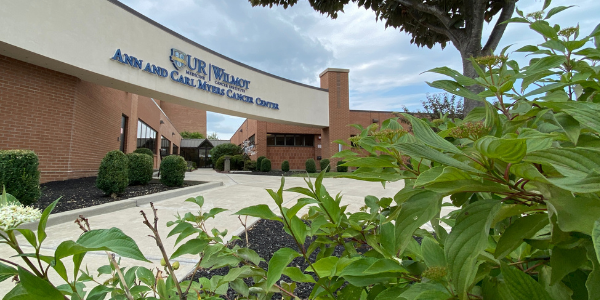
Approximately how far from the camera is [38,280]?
48 centimetres

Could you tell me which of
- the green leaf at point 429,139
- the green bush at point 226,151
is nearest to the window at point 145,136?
the green bush at point 226,151

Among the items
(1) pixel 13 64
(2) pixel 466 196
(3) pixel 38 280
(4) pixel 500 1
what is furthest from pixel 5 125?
(4) pixel 500 1

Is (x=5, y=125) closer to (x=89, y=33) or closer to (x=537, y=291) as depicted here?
(x=89, y=33)

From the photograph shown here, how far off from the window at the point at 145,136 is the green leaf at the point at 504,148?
19.2 metres

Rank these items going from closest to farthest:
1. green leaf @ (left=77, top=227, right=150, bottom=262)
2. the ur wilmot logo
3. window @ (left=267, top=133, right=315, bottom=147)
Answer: green leaf @ (left=77, top=227, right=150, bottom=262) → the ur wilmot logo → window @ (left=267, top=133, right=315, bottom=147)

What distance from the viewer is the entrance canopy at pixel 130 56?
729 centimetres

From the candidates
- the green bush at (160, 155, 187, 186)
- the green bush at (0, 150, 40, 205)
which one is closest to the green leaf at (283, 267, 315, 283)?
the green bush at (0, 150, 40, 205)

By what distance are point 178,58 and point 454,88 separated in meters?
13.1

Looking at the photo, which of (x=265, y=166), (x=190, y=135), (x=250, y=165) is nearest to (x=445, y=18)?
(x=265, y=166)

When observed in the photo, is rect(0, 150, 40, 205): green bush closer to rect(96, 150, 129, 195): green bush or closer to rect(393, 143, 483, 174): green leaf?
rect(96, 150, 129, 195): green bush

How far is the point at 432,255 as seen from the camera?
2.15 feet

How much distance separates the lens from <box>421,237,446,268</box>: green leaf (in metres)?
0.64

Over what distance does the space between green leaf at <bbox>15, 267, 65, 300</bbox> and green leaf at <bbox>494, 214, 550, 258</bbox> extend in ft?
2.49

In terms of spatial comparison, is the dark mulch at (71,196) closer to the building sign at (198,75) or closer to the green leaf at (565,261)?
the building sign at (198,75)
